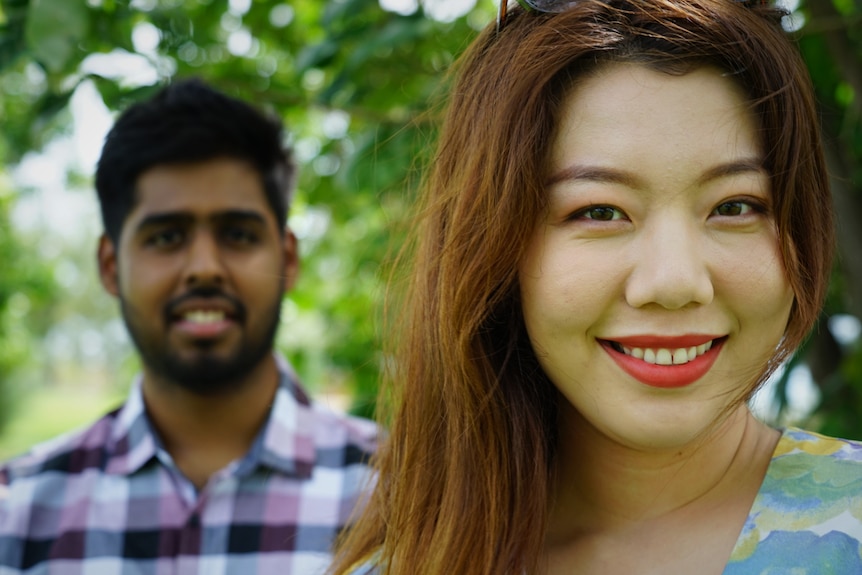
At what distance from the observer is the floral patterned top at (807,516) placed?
124 centimetres

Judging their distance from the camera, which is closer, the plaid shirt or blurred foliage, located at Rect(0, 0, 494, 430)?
blurred foliage, located at Rect(0, 0, 494, 430)

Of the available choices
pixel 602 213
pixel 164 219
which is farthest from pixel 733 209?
pixel 164 219

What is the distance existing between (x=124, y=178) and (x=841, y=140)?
183 cm

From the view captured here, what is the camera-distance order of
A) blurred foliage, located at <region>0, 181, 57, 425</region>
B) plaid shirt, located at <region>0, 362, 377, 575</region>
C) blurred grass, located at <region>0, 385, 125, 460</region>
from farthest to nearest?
1. blurred grass, located at <region>0, 385, 125, 460</region>
2. blurred foliage, located at <region>0, 181, 57, 425</region>
3. plaid shirt, located at <region>0, 362, 377, 575</region>

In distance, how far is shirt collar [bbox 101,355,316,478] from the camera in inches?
94.3

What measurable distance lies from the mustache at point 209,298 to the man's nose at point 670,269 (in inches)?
54.0

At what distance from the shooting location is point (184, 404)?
2.50 meters

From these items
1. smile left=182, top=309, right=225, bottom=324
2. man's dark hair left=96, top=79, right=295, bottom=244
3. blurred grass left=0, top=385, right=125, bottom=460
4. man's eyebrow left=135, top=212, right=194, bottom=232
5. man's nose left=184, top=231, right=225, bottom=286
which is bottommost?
blurred grass left=0, top=385, right=125, bottom=460

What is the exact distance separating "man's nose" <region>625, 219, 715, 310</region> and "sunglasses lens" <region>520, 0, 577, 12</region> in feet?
1.20

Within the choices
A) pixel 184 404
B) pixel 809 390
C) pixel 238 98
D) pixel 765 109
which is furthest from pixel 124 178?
pixel 809 390

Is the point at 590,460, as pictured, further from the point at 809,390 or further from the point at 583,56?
the point at 809,390

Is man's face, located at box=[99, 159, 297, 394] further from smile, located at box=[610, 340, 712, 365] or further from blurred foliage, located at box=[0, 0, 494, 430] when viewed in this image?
smile, located at box=[610, 340, 712, 365]

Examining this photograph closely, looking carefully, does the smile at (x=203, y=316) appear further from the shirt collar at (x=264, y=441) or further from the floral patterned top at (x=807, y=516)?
the floral patterned top at (x=807, y=516)

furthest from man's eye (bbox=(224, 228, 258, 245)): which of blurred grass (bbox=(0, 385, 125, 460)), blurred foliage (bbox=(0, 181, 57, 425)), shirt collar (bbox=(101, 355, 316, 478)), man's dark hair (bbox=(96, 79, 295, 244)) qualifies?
blurred grass (bbox=(0, 385, 125, 460))
